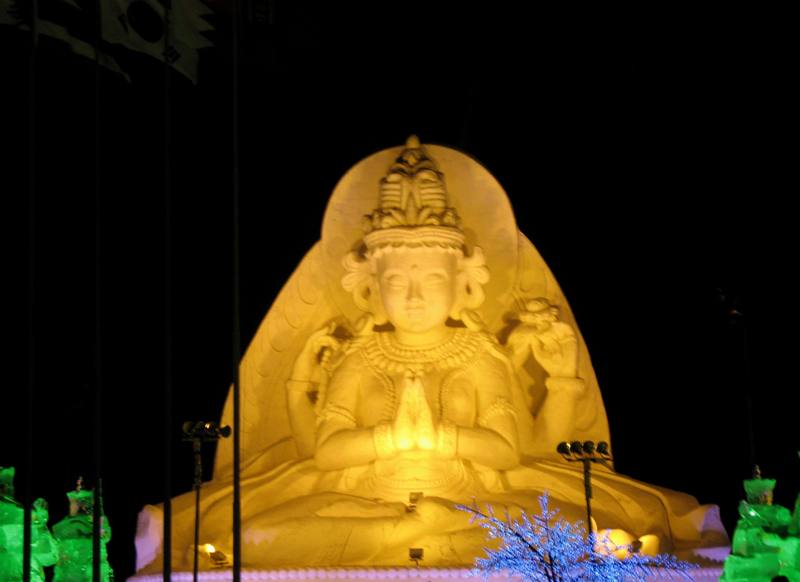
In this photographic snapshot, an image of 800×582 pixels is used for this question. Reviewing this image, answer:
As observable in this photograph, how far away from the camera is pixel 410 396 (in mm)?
13773

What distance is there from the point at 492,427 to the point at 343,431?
157 cm

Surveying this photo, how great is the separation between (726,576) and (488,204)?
210 inches

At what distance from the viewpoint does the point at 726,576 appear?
11844 millimetres

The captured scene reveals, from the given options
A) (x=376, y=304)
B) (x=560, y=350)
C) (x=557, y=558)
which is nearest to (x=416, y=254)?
(x=376, y=304)

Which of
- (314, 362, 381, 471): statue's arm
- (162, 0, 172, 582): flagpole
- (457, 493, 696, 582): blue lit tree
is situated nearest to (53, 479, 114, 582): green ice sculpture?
(162, 0, 172, 582): flagpole

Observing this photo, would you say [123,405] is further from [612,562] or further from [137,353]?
[612,562]

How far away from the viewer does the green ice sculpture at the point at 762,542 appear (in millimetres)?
11727

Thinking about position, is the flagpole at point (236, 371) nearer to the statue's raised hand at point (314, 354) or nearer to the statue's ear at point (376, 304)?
the statue's raised hand at point (314, 354)

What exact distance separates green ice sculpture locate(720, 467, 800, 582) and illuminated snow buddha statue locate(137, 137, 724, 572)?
1.18 metres

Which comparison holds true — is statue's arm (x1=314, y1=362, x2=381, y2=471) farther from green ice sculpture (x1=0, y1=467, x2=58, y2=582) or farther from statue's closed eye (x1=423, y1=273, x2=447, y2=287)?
Answer: green ice sculpture (x1=0, y1=467, x2=58, y2=582)

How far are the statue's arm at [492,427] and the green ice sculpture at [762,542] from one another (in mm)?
2688

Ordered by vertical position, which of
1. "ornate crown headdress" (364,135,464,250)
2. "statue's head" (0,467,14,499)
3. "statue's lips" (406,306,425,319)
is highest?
"ornate crown headdress" (364,135,464,250)

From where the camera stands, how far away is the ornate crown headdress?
14547mm

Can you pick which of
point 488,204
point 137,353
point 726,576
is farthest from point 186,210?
point 726,576
